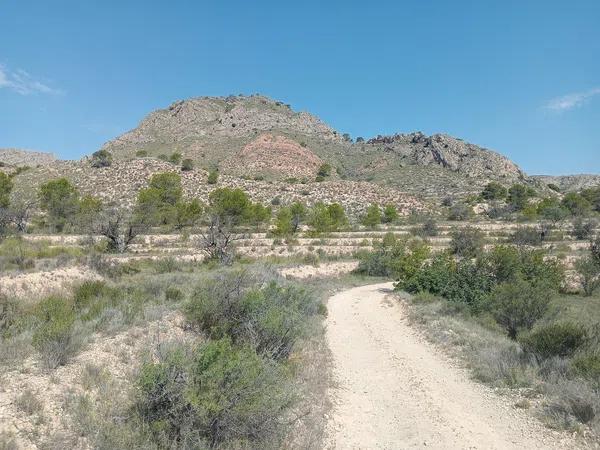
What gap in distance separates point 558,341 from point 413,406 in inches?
164

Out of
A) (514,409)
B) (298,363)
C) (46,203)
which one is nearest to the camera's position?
(514,409)

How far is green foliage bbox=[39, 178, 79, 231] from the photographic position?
154 feet

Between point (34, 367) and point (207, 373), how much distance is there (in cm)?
383

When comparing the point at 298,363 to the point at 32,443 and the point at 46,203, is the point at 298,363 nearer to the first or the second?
the point at 32,443

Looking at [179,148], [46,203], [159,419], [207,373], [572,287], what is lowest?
[572,287]

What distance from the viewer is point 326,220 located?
173 feet

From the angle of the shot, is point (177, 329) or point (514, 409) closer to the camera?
point (514, 409)

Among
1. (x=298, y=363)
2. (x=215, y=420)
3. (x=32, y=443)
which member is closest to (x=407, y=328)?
(x=298, y=363)

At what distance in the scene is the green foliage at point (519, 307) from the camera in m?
14.4

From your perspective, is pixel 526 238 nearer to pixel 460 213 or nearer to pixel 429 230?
pixel 429 230

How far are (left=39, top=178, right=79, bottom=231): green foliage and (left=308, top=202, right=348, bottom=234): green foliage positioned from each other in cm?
2638

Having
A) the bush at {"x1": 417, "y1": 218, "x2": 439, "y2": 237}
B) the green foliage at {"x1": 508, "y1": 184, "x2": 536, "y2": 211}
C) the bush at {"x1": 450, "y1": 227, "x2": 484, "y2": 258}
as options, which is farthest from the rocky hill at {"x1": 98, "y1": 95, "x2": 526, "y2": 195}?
the bush at {"x1": 450, "y1": 227, "x2": 484, "y2": 258}

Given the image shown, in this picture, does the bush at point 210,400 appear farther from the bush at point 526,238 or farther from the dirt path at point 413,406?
the bush at point 526,238

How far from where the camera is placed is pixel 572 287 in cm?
2628
